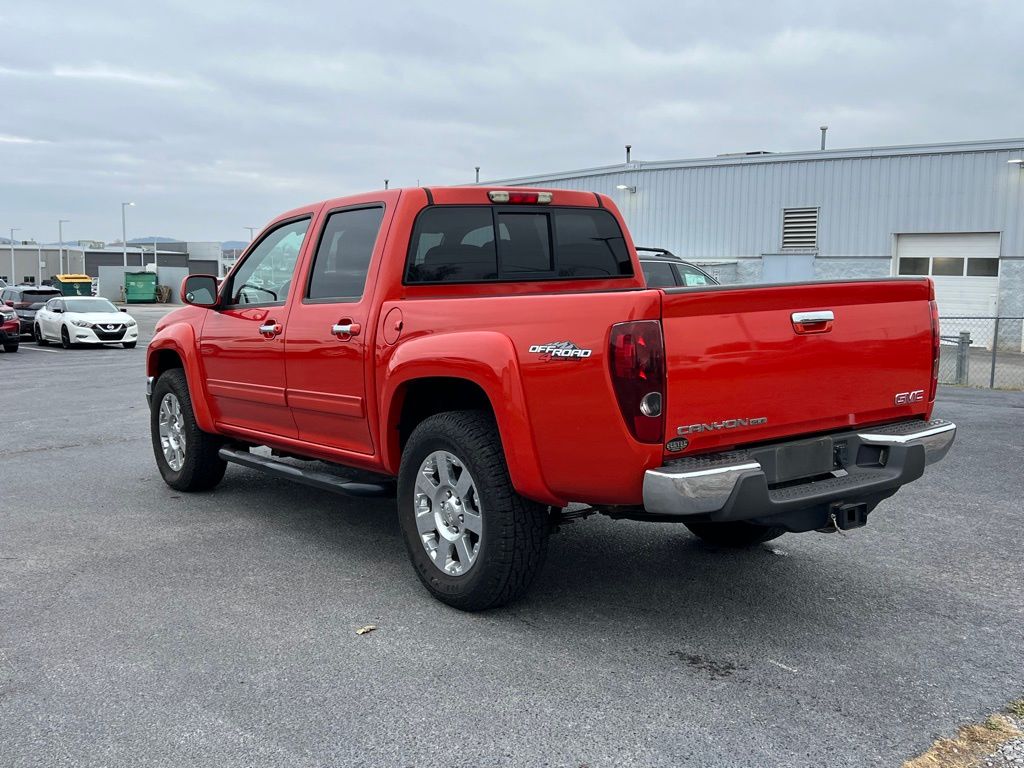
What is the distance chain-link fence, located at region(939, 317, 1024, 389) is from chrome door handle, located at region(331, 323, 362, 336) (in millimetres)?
10081

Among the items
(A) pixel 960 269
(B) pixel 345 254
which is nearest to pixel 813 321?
(B) pixel 345 254

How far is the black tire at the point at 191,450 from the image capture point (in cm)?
682

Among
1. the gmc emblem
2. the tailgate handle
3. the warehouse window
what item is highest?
the warehouse window

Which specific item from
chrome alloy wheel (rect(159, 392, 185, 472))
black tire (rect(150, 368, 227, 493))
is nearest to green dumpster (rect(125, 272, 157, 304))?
chrome alloy wheel (rect(159, 392, 185, 472))

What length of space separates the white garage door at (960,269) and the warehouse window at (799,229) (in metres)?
2.37

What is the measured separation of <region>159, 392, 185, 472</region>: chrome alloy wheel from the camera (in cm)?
704

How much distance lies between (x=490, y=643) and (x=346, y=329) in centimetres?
184

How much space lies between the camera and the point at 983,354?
73.3 feet

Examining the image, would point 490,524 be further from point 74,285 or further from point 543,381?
point 74,285

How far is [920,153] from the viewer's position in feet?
83.2

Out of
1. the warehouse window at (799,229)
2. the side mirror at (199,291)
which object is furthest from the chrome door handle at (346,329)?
the warehouse window at (799,229)

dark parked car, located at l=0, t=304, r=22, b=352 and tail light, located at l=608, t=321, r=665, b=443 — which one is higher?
tail light, located at l=608, t=321, r=665, b=443

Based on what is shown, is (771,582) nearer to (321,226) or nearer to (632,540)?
(632,540)

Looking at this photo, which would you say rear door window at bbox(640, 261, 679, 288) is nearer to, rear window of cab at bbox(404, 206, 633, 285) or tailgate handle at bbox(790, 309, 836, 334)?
rear window of cab at bbox(404, 206, 633, 285)
